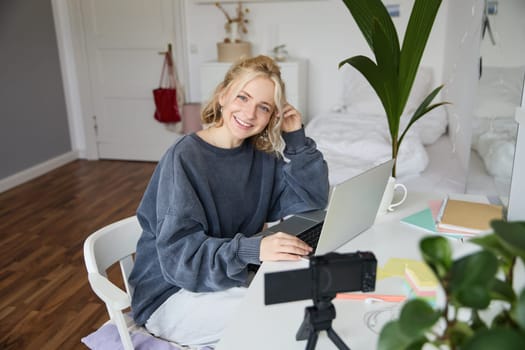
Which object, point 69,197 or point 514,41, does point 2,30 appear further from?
point 514,41

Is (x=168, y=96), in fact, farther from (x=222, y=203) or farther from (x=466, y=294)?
(x=466, y=294)

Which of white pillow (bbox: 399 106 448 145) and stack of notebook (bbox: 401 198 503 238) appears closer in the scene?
stack of notebook (bbox: 401 198 503 238)

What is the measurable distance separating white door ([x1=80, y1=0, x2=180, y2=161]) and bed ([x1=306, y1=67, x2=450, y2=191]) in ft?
5.59

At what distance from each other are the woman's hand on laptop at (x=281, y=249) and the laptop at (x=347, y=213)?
5 centimetres

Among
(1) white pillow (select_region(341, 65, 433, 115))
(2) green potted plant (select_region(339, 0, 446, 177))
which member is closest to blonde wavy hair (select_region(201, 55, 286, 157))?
(2) green potted plant (select_region(339, 0, 446, 177))

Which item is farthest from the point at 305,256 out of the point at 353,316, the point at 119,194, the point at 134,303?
the point at 119,194

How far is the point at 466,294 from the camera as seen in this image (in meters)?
0.46

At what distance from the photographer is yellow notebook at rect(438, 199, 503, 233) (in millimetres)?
1373

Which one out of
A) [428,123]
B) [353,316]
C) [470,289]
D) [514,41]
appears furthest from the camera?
[428,123]

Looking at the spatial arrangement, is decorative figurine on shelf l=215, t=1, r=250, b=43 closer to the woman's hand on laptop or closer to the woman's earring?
the woman's earring

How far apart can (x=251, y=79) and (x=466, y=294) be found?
106cm

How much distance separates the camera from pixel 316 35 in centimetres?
420

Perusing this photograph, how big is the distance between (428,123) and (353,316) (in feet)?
8.57

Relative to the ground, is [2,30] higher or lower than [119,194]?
higher
